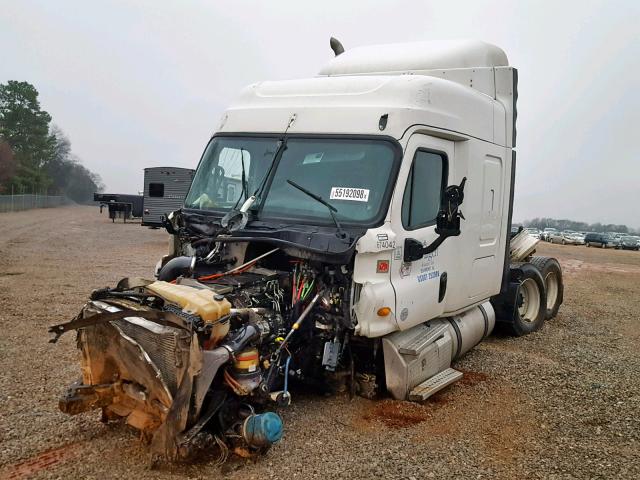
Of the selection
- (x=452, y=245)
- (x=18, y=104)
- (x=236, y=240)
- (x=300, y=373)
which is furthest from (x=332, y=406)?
(x=18, y=104)

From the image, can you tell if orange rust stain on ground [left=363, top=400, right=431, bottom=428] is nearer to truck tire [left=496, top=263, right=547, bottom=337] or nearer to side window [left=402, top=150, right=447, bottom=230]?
side window [left=402, top=150, right=447, bottom=230]

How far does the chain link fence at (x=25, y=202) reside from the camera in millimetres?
45328

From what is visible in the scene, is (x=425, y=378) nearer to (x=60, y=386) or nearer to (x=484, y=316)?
(x=484, y=316)

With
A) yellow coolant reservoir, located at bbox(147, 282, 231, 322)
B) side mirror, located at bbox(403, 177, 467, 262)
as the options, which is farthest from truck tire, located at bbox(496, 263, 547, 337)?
yellow coolant reservoir, located at bbox(147, 282, 231, 322)

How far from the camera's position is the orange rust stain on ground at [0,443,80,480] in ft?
12.6

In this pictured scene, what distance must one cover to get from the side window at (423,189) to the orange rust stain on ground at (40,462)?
10.6 feet

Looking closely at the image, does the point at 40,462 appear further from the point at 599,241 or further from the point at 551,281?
the point at 599,241

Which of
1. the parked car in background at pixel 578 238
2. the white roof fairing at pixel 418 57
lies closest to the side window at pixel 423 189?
the white roof fairing at pixel 418 57

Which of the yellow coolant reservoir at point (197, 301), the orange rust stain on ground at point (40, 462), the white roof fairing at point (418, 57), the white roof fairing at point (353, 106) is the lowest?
the orange rust stain on ground at point (40, 462)

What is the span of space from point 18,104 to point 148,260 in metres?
55.8

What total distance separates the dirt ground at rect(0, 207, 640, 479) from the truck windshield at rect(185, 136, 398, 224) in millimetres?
1797

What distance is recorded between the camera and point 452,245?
615 centimetres

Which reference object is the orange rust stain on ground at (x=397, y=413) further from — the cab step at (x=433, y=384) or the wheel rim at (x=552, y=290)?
the wheel rim at (x=552, y=290)

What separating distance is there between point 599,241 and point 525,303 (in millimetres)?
40606
